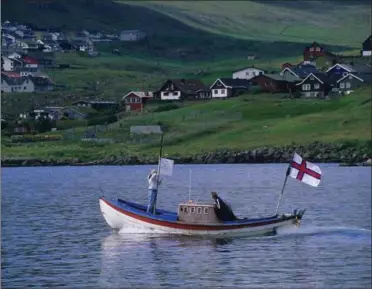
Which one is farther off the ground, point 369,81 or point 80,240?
point 369,81

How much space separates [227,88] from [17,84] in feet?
113

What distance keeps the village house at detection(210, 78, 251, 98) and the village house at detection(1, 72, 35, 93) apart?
30.3 meters

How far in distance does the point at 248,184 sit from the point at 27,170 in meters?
38.6

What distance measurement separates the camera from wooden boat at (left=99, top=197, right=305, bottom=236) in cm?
4634

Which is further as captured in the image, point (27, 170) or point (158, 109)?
point (158, 109)

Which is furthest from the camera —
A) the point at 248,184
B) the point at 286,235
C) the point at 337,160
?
the point at 337,160

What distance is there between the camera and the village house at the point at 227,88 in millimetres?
163875

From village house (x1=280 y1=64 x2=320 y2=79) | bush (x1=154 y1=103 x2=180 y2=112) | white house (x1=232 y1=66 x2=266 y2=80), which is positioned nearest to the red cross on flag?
bush (x1=154 y1=103 x2=180 y2=112)

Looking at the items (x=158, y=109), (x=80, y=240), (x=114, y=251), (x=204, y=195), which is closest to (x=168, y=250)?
(x=114, y=251)

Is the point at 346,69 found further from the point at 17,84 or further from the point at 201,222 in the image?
the point at 201,222

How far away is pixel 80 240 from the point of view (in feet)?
155

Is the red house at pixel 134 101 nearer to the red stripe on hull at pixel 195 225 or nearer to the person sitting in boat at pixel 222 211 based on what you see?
the red stripe on hull at pixel 195 225

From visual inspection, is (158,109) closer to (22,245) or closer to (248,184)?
(248,184)

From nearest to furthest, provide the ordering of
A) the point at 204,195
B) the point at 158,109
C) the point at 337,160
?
the point at 204,195 < the point at 337,160 < the point at 158,109
